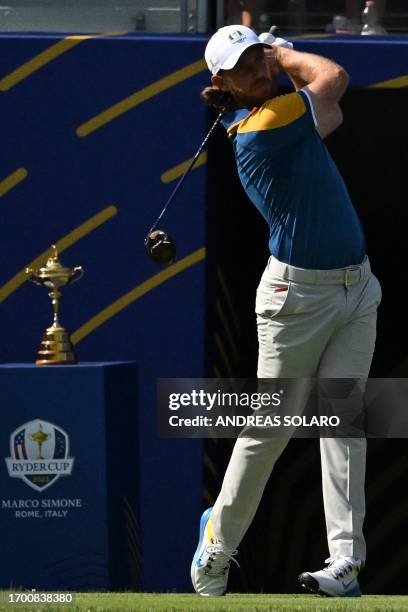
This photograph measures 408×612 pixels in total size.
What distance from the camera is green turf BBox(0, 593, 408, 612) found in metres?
3.67

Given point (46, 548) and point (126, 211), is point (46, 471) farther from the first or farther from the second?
point (126, 211)

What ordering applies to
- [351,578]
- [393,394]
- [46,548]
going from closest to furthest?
[351,578], [46,548], [393,394]

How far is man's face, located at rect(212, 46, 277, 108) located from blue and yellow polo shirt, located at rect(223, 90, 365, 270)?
0.20 feet

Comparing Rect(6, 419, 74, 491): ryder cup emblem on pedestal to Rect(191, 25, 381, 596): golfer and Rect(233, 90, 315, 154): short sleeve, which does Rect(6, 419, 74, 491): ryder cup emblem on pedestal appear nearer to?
Rect(191, 25, 381, 596): golfer

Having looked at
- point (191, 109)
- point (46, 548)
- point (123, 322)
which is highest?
point (191, 109)

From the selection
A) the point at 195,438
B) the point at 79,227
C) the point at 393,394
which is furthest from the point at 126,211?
the point at 393,394

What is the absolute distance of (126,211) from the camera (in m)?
5.62

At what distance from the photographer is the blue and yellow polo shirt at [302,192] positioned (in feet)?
14.2

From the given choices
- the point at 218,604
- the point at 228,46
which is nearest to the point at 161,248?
the point at 228,46

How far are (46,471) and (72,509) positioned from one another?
0.15 meters

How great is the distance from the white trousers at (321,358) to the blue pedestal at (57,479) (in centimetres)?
66

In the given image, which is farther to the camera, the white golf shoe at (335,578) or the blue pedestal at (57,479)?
the blue pedestal at (57,479)

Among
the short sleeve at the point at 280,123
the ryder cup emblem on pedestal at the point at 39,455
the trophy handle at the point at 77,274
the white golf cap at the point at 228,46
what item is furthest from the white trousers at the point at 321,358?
the trophy handle at the point at 77,274

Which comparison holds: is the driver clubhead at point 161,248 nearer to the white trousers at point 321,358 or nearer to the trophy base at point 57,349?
the trophy base at point 57,349
